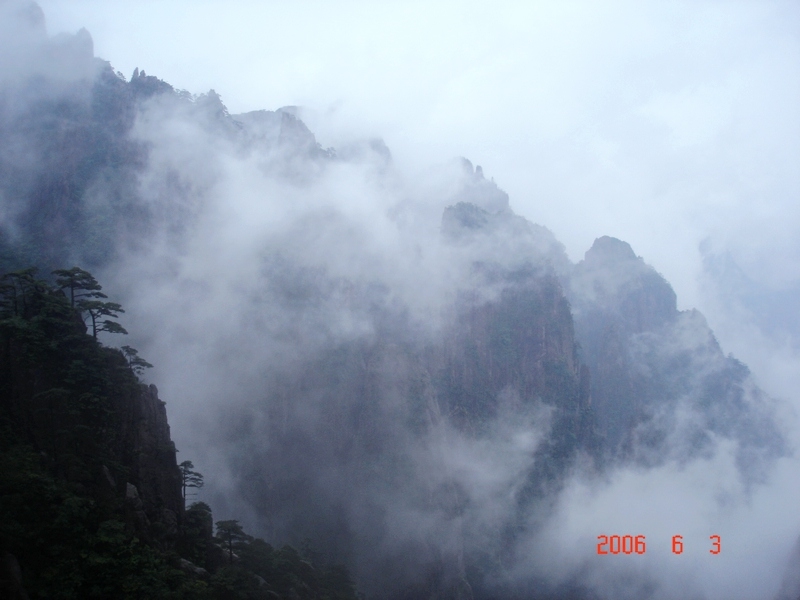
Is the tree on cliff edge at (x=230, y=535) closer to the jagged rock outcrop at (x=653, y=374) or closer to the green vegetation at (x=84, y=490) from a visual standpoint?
the green vegetation at (x=84, y=490)

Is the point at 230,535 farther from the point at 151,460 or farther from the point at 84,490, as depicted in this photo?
the point at 84,490

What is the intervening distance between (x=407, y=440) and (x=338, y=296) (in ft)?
68.0

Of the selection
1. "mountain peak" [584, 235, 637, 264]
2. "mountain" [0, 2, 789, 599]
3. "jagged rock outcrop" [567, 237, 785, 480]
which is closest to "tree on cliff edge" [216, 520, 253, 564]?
"mountain" [0, 2, 789, 599]

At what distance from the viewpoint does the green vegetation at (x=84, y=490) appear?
3294cm

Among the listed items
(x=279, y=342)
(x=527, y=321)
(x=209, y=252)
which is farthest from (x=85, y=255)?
(x=527, y=321)

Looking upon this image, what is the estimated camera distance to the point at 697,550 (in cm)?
9594

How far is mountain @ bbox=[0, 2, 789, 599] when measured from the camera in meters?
73.8

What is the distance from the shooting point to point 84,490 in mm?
37219
